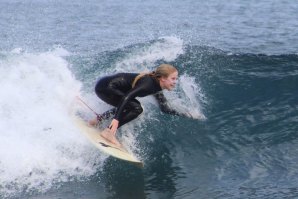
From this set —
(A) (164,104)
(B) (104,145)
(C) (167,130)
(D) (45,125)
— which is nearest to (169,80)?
(A) (164,104)

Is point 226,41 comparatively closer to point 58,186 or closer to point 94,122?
point 94,122

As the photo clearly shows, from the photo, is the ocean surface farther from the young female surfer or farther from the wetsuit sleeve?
the young female surfer

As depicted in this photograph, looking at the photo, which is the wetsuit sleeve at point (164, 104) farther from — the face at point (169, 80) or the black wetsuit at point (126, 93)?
the face at point (169, 80)

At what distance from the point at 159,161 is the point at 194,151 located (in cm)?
73

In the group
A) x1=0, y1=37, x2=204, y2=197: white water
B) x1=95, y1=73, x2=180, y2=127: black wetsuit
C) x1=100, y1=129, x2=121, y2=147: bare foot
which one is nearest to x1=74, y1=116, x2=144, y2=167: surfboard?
x1=100, y1=129, x2=121, y2=147: bare foot

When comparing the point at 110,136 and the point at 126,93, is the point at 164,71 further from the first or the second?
the point at 110,136

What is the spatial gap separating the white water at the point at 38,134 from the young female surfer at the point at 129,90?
531 millimetres

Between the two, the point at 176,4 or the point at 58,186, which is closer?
the point at 58,186

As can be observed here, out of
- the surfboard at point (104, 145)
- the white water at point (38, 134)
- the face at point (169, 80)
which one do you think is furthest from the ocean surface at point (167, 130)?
the face at point (169, 80)

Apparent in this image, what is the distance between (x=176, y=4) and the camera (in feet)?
89.5

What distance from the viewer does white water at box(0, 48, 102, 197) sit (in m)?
6.83

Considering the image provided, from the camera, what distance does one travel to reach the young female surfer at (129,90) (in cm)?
715

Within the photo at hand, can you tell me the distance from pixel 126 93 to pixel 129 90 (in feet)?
0.22

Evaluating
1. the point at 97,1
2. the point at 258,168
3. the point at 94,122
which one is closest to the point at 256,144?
the point at 258,168
